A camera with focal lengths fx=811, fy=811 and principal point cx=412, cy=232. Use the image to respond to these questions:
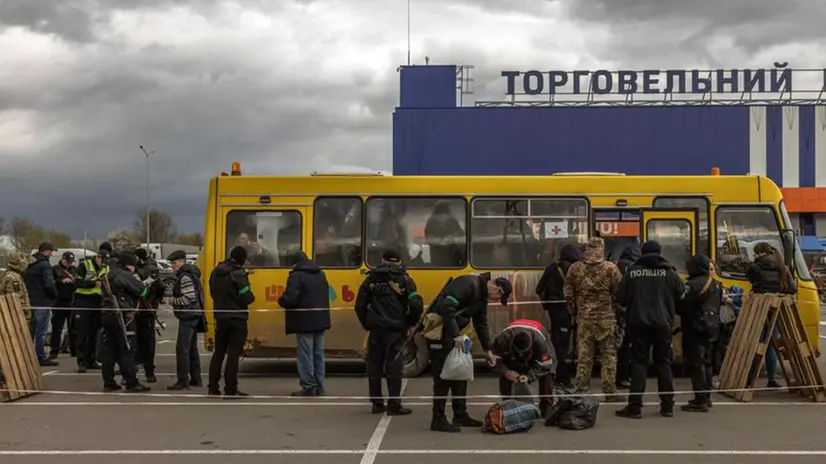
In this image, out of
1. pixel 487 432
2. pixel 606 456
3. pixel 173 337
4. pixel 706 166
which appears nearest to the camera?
pixel 606 456

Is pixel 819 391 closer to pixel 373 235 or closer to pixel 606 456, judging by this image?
Result: pixel 606 456

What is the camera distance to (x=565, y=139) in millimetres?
42688

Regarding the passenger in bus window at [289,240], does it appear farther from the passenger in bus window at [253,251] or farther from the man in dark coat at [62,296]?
the man in dark coat at [62,296]

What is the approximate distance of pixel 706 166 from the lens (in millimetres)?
41844

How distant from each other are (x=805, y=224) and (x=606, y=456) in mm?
40906

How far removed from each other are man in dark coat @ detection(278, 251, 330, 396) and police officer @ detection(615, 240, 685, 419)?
359 cm

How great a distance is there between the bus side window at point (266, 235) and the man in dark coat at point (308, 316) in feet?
5.64

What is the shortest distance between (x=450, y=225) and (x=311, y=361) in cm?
306

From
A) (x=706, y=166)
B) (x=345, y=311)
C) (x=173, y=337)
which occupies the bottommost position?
(x=173, y=337)

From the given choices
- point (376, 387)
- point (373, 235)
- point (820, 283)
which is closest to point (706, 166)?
point (820, 283)

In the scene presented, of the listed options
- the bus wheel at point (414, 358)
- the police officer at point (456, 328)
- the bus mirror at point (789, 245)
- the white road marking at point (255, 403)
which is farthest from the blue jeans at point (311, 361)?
the bus mirror at point (789, 245)

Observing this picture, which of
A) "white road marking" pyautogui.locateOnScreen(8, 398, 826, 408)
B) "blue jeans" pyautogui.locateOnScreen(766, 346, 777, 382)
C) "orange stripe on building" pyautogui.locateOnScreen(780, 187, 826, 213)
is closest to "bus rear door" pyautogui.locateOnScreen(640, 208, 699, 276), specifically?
"blue jeans" pyautogui.locateOnScreen(766, 346, 777, 382)

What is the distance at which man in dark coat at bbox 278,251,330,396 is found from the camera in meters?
9.89

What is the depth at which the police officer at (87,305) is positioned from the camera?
40.2 feet
